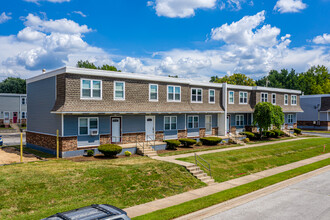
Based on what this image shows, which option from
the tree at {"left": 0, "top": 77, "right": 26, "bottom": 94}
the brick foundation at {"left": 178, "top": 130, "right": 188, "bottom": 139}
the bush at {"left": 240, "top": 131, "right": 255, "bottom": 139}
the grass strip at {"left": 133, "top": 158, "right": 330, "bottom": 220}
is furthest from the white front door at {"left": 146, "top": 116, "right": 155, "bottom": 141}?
the tree at {"left": 0, "top": 77, "right": 26, "bottom": 94}

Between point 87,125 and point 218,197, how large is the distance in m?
12.6

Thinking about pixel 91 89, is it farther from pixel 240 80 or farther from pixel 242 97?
pixel 240 80

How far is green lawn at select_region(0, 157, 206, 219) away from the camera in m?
12.3

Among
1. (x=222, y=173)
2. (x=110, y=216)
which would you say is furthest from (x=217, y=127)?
(x=110, y=216)

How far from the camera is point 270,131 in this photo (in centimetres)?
3897

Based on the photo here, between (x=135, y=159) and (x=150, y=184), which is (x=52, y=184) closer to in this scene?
(x=150, y=184)

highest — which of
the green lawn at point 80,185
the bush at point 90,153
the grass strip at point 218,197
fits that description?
the bush at point 90,153

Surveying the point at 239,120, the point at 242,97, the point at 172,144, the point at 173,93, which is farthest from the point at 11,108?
the point at 242,97

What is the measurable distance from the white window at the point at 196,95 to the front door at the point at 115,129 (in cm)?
1046

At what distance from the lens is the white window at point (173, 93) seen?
1129 inches

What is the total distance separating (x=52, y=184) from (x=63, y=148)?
7.00 meters

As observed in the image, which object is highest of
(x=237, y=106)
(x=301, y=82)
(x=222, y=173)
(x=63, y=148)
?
(x=301, y=82)

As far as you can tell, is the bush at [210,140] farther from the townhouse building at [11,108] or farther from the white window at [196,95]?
the townhouse building at [11,108]

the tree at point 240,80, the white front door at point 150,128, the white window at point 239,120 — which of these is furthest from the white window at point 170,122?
the tree at point 240,80
